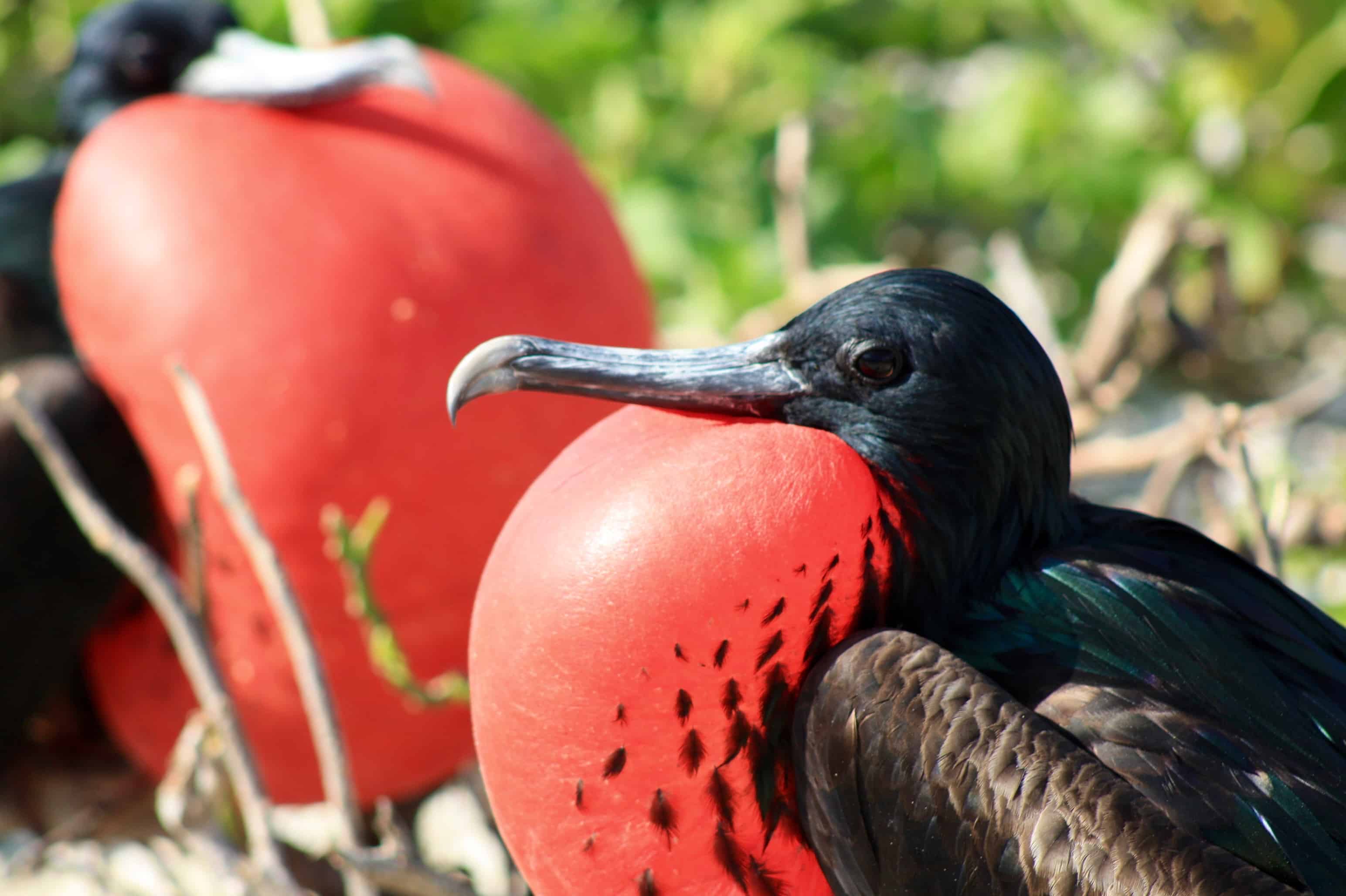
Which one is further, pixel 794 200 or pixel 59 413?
pixel 794 200

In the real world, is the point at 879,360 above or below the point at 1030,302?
above

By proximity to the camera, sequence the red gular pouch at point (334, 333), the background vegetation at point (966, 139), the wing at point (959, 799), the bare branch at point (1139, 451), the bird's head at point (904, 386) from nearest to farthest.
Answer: the wing at point (959, 799)
the bird's head at point (904, 386)
the red gular pouch at point (334, 333)
the bare branch at point (1139, 451)
the background vegetation at point (966, 139)

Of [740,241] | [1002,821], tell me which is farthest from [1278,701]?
[740,241]

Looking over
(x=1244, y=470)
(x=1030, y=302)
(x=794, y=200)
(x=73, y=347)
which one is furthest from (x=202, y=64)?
(x=1244, y=470)

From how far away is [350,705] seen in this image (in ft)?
4.84

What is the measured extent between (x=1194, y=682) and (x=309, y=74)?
40.2 inches

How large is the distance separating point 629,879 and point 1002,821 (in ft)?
0.69

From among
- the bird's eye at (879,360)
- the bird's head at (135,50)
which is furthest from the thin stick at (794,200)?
the bird's eye at (879,360)

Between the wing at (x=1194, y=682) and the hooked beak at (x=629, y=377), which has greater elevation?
the hooked beak at (x=629, y=377)

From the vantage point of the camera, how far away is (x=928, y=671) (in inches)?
34.2

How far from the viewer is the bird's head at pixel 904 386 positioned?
0.94 metres

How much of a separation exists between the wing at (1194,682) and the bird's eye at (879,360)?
15cm

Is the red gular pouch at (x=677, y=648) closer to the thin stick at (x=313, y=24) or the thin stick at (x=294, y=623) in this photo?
the thin stick at (x=294, y=623)

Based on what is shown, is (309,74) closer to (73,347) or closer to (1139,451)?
(73,347)
